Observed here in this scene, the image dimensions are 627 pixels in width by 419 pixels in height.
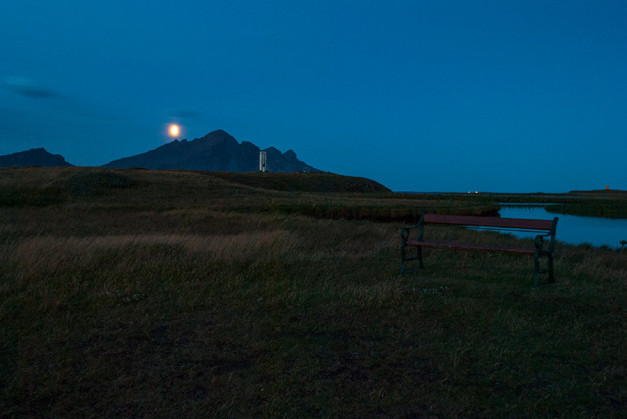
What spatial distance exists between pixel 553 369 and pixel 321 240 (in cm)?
1038

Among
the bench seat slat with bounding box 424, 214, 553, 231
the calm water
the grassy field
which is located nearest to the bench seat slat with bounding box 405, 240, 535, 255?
the bench seat slat with bounding box 424, 214, 553, 231

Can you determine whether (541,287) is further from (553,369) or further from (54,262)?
(54,262)

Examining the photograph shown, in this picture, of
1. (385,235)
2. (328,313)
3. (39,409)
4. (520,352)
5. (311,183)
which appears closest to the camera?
(39,409)

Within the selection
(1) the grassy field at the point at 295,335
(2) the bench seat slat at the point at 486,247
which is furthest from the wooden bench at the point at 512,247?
(1) the grassy field at the point at 295,335

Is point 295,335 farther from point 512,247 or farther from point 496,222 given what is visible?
point 496,222

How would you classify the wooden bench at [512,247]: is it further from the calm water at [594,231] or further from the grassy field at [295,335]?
the calm water at [594,231]

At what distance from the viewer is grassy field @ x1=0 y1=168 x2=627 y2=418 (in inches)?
142

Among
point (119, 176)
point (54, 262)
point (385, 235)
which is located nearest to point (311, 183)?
point (119, 176)

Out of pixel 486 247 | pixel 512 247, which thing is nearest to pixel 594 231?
pixel 512 247

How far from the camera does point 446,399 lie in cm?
359

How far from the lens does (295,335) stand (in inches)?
201

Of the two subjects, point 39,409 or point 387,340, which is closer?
point 39,409

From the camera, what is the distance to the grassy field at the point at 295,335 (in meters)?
3.60

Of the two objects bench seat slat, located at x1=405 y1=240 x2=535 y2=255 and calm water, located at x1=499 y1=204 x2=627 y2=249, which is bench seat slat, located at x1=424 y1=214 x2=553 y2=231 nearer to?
bench seat slat, located at x1=405 y1=240 x2=535 y2=255
